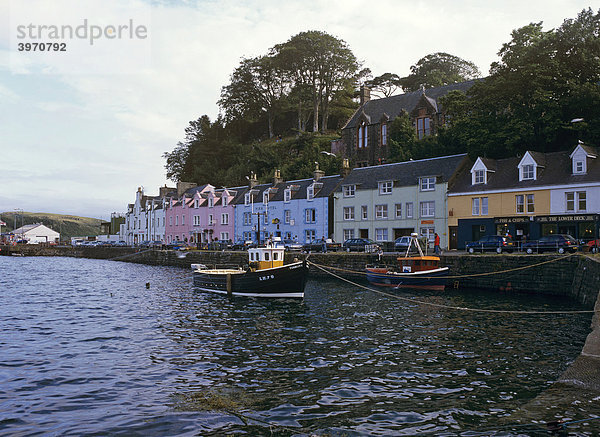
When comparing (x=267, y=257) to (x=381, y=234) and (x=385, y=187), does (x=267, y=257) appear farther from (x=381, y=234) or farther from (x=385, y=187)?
(x=385, y=187)

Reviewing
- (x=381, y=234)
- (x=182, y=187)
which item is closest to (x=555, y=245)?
(x=381, y=234)

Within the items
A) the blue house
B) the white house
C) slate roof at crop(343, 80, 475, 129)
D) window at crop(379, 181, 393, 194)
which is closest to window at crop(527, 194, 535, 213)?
window at crop(379, 181, 393, 194)

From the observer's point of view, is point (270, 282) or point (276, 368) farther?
point (270, 282)

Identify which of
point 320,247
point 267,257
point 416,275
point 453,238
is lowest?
point 416,275

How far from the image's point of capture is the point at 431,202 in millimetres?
53719

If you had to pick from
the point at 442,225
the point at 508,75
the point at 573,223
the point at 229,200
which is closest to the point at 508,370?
the point at 573,223

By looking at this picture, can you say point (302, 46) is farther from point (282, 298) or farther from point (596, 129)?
point (282, 298)

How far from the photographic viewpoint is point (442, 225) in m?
52.4

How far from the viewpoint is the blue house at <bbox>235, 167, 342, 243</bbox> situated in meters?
65.8

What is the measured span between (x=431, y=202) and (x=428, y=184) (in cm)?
211

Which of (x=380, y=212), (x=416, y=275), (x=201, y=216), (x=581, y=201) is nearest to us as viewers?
(x=416, y=275)

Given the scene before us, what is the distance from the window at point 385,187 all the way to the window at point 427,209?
4686 mm

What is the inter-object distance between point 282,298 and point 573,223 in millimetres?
27741

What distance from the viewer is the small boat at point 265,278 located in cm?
3256
